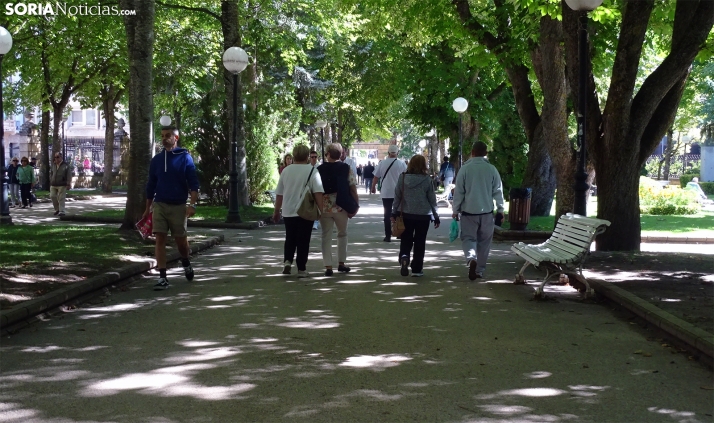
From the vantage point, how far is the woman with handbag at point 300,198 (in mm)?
11828

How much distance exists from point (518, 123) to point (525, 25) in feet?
50.6

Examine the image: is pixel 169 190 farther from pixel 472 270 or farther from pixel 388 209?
pixel 388 209

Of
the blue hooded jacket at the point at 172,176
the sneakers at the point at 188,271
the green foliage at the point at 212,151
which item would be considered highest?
the green foliage at the point at 212,151

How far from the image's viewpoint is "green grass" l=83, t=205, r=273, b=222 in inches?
904

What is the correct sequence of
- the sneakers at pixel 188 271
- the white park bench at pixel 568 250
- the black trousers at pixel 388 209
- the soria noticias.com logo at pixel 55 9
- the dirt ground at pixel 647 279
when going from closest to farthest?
1. the dirt ground at pixel 647 279
2. the white park bench at pixel 568 250
3. the sneakers at pixel 188 271
4. the black trousers at pixel 388 209
5. the soria noticias.com logo at pixel 55 9

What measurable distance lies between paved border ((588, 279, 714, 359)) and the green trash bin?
855 centimetres

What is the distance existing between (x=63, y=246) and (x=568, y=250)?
820 cm

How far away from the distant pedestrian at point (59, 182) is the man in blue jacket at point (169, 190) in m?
14.7

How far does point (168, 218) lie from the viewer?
10797 mm

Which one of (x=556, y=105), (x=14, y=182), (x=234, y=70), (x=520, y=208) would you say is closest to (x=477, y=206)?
(x=556, y=105)

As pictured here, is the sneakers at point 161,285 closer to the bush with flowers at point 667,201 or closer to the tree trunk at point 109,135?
the bush with flowers at point 667,201

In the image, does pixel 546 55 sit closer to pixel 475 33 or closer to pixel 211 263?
pixel 475 33

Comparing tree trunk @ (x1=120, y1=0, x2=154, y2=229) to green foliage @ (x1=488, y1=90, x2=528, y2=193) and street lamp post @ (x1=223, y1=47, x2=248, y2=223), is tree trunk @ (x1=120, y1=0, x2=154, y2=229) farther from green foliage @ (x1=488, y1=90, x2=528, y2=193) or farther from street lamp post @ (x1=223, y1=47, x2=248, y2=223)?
green foliage @ (x1=488, y1=90, x2=528, y2=193)

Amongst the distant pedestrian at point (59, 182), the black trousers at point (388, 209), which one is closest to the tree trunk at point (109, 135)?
the distant pedestrian at point (59, 182)
